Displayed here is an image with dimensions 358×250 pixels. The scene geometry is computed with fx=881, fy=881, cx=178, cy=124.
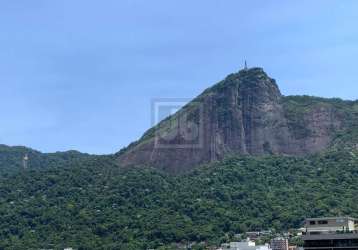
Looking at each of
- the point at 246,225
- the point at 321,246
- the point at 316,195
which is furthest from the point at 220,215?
the point at 321,246

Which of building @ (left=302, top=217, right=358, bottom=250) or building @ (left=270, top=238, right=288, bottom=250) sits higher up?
building @ (left=302, top=217, right=358, bottom=250)

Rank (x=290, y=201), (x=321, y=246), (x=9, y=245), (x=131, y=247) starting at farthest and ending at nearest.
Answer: (x=290, y=201), (x=9, y=245), (x=131, y=247), (x=321, y=246)

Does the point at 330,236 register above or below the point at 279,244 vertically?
above

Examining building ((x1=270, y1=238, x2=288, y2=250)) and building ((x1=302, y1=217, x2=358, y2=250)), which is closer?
building ((x1=302, y1=217, x2=358, y2=250))

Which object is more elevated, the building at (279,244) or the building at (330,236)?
the building at (330,236)

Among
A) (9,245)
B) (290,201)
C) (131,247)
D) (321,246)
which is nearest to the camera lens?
(321,246)

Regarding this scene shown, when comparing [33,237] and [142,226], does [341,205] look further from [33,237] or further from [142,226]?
[33,237]

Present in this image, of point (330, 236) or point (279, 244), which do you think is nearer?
point (330, 236)

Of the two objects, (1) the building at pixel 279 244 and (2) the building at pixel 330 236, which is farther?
(1) the building at pixel 279 244
